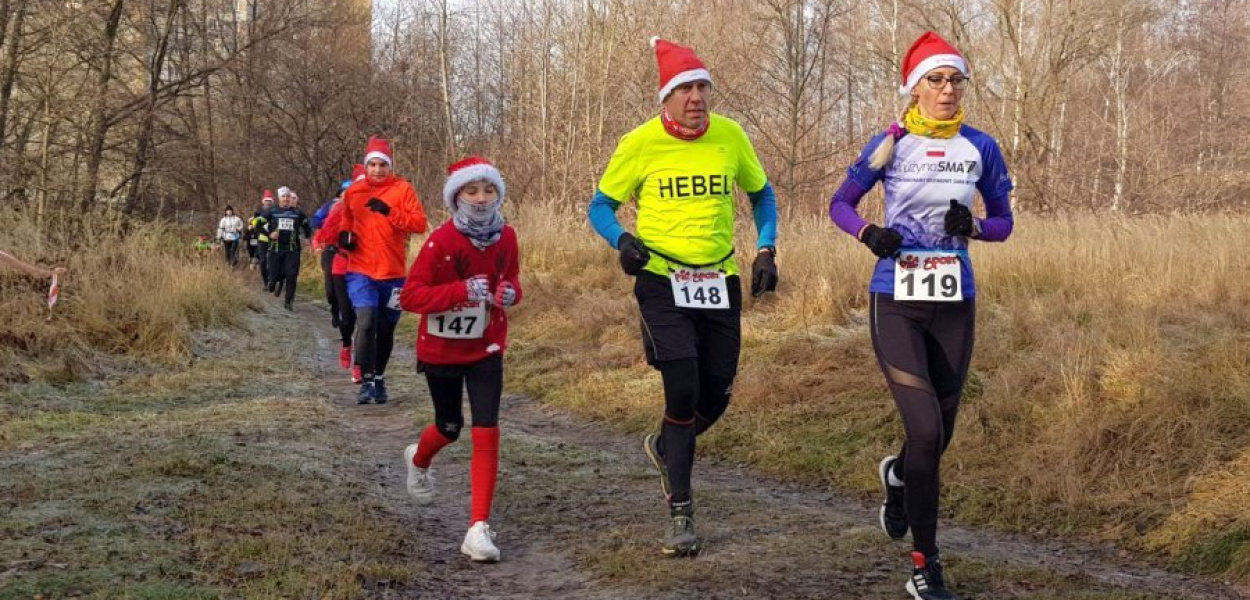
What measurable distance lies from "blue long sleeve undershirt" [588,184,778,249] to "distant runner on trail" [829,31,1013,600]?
64cm

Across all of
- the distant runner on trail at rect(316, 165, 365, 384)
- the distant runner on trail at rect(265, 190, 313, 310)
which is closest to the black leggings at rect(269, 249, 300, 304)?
the distant runner on trail at rect(265, 190, 313, 310)

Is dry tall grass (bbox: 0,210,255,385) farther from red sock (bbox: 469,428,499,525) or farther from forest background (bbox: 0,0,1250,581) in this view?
red sock (bbox: 469,428,499,525)

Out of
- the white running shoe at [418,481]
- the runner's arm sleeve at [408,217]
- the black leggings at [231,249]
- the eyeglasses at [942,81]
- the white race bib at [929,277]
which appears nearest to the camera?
the white race bib at [929,277]

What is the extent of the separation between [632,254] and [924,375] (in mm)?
1300

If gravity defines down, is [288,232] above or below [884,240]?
above

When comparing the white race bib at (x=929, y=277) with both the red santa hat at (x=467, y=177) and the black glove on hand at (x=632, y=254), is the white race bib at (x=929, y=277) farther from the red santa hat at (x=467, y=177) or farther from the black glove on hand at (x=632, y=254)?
the red santa hat at (x=467, y=177)

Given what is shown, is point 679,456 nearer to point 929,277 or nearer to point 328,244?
point 929,277

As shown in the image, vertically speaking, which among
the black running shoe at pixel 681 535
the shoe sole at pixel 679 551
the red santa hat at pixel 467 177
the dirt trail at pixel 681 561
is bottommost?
the dirt trail at pixel 681 561

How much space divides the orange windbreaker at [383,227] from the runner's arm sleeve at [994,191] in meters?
5.62

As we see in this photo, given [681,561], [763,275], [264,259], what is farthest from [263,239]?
[681,561]

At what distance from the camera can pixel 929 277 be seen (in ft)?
13.9

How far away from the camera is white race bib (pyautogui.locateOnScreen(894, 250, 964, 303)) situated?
4.23 m

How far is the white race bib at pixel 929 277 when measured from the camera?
13.9 ft

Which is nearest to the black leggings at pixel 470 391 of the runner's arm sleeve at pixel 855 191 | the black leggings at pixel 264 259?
the runner's arm sleeve at pixel 855 191
